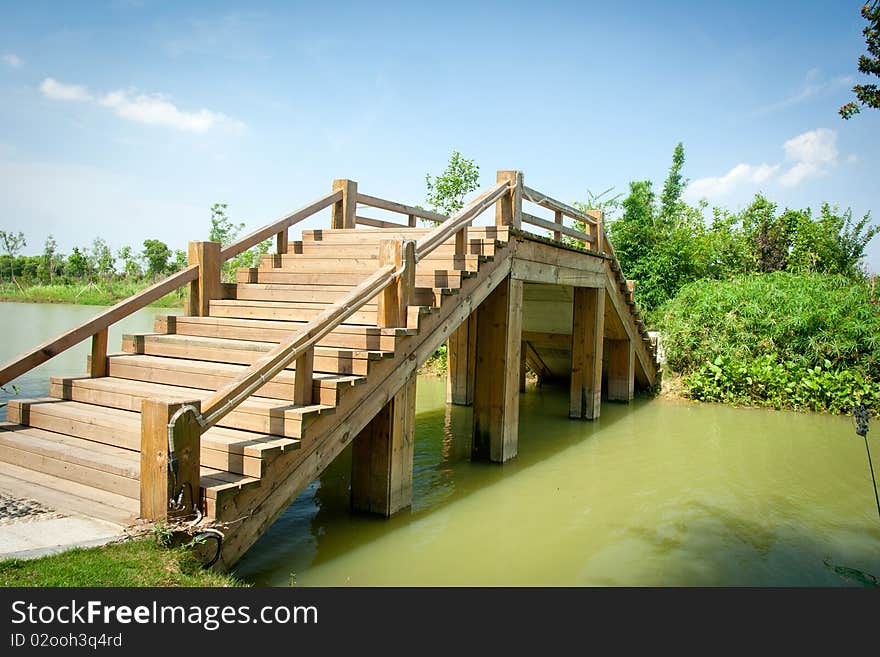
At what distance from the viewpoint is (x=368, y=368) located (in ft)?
17.6

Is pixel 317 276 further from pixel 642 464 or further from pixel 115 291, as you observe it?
pixel 115 291

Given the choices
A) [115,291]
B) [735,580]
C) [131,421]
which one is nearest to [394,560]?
[131,421]

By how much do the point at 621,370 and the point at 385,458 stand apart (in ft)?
26.6

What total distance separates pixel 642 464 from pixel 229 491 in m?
5.82

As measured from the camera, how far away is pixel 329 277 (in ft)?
23.4

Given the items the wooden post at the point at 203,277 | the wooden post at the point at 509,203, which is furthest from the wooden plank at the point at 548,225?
the wooden post at the point at 203,277

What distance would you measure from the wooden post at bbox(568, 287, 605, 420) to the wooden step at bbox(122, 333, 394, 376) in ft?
19.5

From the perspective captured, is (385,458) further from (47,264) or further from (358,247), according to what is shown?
(47,264)

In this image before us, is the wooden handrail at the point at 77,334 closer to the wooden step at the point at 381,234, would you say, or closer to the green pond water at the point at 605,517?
the wooden step at the point at 381,234

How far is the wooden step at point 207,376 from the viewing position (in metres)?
5.04

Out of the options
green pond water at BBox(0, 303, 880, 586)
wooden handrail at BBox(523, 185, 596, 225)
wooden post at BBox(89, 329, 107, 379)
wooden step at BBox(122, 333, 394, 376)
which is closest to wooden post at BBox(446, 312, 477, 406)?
green pond water at BBox(0, 303, 880, 586)

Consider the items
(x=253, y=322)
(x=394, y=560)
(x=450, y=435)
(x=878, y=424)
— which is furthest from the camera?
(x=878, y=424)

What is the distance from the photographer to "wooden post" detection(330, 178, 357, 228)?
27.6ft
